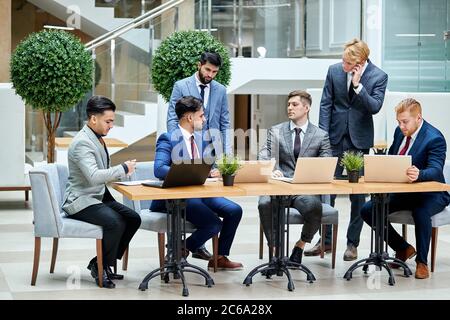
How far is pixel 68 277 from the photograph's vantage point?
6.89 m

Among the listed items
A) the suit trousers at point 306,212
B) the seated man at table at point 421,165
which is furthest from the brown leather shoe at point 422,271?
the suit trousers at point 306,212

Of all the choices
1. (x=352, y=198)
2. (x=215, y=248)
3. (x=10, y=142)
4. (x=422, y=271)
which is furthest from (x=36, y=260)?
(x=10, y=142)

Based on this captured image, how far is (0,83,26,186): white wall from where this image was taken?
10500mm

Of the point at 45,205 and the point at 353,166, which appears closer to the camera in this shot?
the point at 45,205

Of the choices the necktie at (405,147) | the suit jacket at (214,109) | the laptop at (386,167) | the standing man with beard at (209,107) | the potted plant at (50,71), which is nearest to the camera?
the laptop at (386,167)

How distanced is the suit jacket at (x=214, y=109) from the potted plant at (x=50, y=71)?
7.62ft

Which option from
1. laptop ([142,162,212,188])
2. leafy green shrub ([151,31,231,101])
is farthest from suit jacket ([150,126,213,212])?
leafy green shrub ([151,31,231,101])

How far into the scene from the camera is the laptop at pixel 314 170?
6.55 m

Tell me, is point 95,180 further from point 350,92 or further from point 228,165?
point 350,92

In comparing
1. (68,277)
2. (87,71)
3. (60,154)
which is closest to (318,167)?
(68,277)

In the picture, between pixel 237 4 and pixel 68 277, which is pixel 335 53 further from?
pixel 68 277

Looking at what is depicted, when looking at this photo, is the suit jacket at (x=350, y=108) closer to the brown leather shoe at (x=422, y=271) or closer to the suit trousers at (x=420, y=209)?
the suit trousers at (x=420, y=209)

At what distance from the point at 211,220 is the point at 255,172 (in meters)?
0.53

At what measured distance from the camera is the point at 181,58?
9562mm
